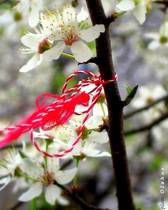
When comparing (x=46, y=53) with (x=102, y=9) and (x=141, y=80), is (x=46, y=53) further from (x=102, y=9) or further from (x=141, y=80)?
(x=141, y=80)

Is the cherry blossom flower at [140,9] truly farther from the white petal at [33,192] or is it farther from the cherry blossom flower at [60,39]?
the white petal at [33,192]

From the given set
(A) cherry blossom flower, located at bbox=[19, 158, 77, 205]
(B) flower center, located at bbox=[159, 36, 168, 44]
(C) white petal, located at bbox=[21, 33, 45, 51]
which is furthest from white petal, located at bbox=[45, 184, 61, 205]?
(B) flower center, located at bbox=[159, 36, 168, 44]

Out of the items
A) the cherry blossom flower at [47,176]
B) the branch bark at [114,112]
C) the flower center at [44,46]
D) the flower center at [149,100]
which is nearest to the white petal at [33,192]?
the cherry blossom flower at [47,176]

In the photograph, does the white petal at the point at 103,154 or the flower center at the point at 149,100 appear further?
the flower center at the point at 149,100

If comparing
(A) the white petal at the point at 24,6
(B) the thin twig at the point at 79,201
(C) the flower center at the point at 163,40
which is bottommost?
(C) the flower center at the point at 163,40

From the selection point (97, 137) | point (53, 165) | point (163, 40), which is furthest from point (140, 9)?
point (163, 40)

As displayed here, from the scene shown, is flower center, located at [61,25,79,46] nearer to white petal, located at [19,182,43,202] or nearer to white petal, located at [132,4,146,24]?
white petal, located at [132,4,146,24]

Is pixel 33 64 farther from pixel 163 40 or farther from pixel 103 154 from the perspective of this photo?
pixel 163 40
